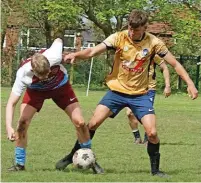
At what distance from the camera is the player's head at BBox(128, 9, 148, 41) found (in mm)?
8859

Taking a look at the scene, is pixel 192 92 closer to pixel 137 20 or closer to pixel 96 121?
pixel 137 20

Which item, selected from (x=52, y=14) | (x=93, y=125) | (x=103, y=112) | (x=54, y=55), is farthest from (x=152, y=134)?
(x=52, y=14)

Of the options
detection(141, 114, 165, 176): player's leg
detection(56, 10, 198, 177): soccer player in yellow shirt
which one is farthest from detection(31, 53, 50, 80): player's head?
detection(141, 114, 165, 176): player's leg

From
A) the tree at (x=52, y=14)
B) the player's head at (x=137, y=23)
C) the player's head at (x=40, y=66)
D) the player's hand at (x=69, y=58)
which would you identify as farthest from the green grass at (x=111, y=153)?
the tree at (x=52, y=14)

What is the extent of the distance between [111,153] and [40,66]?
12.4 feet

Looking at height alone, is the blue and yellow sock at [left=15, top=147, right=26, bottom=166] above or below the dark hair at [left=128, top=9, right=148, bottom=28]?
below

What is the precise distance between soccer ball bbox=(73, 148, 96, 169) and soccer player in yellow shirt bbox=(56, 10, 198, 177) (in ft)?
0.65

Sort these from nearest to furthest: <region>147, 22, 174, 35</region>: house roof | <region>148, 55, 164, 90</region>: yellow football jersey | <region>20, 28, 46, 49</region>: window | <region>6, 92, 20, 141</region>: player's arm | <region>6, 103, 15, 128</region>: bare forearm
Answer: <region>6, 92, 20, 141</region>: player's arm < <region>6, 103, 15, 128</region>: bare forearm < <region>148, 55, 164, 90</region>: yellow football jersey < <region>147, 22, 174, 35</region>: house roof < <region>20, 28, 46, 49</region>: window

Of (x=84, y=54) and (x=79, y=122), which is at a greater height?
(x=84, y=54)

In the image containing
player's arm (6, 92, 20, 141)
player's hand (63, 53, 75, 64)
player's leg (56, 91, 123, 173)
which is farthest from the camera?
player's leg (56, 91, 123, 173)

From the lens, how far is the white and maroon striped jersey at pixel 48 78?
891cm

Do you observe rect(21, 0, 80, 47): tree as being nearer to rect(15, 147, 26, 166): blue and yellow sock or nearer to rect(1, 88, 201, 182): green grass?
rect(1, 88, 201, 182): green grass

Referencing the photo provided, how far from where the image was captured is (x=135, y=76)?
9.39 meters

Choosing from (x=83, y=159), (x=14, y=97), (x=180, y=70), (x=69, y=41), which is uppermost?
(x=180, y=70)
